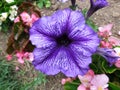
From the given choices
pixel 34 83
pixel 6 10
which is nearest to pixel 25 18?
pixel 34 83

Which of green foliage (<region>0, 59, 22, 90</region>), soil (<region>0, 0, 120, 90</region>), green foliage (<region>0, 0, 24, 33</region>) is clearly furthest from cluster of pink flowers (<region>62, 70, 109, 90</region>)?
green foliage (<region>0, 0, 24, 33</region>)

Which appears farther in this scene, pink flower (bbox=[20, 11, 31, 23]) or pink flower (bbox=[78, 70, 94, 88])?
pink flower (bbox=[20, 11, 31, 23])

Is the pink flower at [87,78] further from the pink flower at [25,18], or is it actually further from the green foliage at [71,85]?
the pink flower at [25,18]

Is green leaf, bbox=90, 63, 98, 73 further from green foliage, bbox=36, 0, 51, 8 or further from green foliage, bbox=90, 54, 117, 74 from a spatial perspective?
green foliage, bbox=36, 0, 51, 8

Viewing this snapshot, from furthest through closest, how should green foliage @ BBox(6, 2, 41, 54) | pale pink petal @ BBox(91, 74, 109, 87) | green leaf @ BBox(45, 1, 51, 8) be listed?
green leaf @ BBox(45, 1, 51, 8), green foliage @ BBox(6, 2, 41, 54), pale pink petal @ BBox(91, 74, 109, 87)

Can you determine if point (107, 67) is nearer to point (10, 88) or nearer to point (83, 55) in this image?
point (83, 55)

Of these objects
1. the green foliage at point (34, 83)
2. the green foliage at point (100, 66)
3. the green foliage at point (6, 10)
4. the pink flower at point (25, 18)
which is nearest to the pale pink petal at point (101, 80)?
the green foliage at point (100, 66)

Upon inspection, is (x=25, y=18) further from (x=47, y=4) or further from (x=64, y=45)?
(x=64, y=45)
